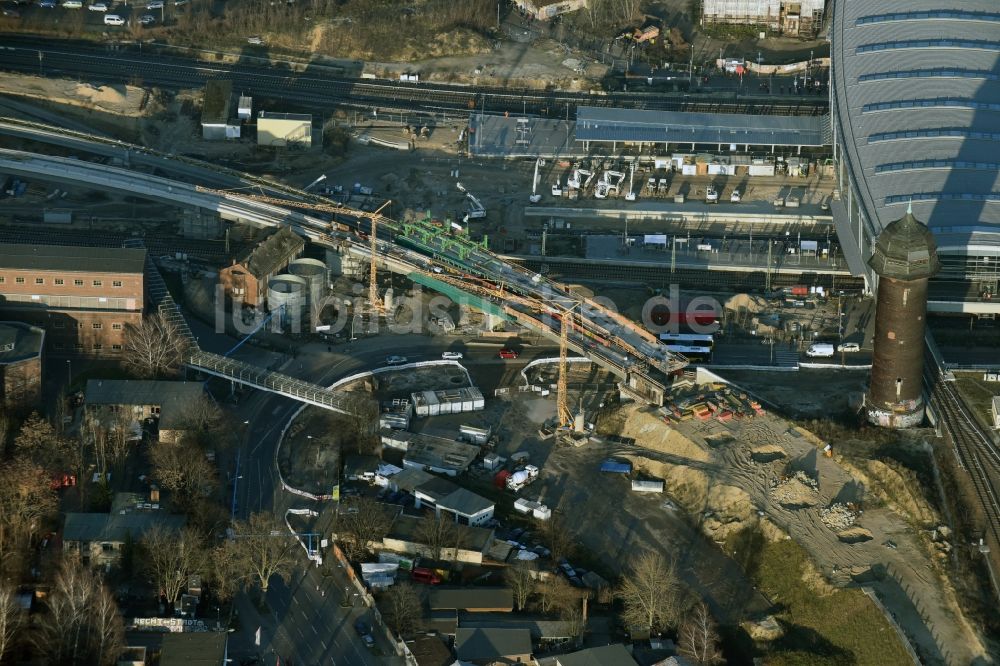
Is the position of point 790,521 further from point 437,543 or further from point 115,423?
point 115,423

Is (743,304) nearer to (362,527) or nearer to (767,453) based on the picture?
(767,453)

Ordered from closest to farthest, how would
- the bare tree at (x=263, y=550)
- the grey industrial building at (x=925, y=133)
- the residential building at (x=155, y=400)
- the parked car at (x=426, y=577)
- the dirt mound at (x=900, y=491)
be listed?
the bare tree at (x=263, y=550) < the parked car at (x=426, y=577) < the dirt mound at (x=900, y=491) < the residential building at (x=155, y=400) < the grey industrial building at (x=925, y=133)

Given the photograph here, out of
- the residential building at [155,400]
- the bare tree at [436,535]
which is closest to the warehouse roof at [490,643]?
the bare tree at [436,535]

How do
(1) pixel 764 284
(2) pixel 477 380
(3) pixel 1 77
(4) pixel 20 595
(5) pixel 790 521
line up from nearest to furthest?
(4) pixel 20 595, (5) pixel 790 521, (2) pixel 477 380, (1) pixel 764 284, (3) pixel 1 77

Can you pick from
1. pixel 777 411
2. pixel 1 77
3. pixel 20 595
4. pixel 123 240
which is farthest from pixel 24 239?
pixel 777 411

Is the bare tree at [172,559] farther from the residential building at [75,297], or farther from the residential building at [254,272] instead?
the residential building at [254,272]
